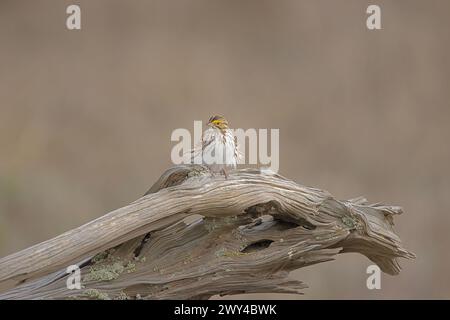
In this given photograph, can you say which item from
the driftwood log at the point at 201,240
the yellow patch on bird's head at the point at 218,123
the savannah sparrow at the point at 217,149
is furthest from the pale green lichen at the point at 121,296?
the yellow patch on bird's head at the point at 218,123

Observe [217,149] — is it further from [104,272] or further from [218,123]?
[104,272]

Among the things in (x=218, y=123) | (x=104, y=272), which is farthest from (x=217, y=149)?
(x=104, y=272)

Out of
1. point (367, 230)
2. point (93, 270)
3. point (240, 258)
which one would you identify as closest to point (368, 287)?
point (367, 230)

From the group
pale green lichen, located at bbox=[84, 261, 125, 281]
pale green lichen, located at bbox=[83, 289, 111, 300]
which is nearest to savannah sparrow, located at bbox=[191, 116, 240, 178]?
pale green lichen, located at bbox=[84, 261, 125, 281]

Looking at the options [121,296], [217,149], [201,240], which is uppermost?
[217,149]

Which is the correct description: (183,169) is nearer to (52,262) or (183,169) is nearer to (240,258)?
(240,258)

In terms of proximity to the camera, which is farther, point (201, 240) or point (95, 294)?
point (201, 240)
